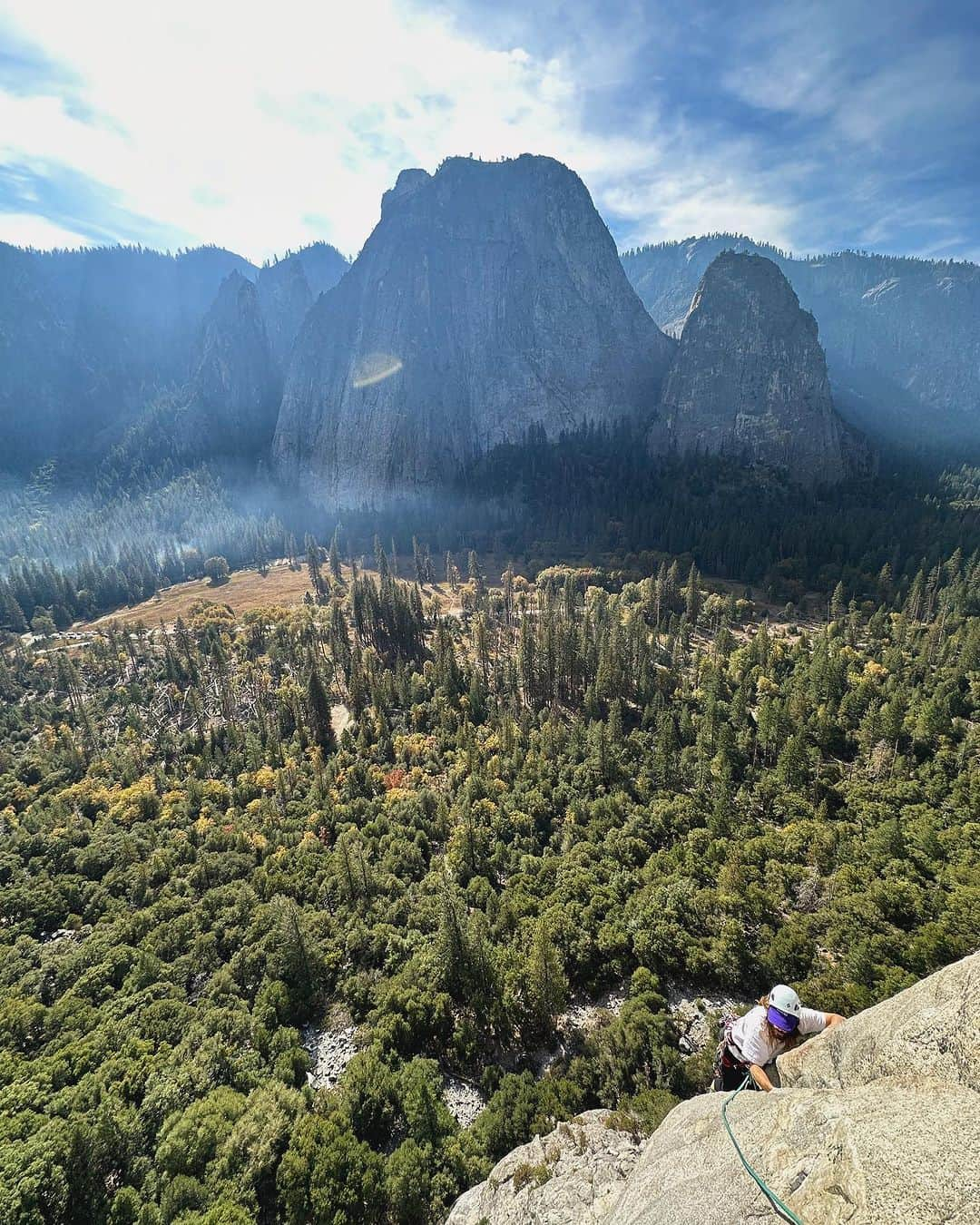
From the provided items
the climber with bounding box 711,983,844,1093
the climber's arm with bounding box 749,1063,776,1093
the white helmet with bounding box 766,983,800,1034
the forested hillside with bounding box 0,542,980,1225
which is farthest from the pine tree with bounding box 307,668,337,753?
the white helmet with bounding box 766,983,800,1034

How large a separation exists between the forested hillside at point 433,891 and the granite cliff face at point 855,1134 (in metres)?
18.6

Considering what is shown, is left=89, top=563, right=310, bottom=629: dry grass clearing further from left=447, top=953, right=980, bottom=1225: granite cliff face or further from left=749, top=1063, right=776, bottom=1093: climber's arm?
left=447, top=953, right=980, bottom=1225: granite cliff face

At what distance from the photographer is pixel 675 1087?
27.7 m

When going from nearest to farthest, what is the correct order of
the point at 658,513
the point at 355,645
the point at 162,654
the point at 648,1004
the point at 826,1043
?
1. the point at 826,1043
2. the point at 648,1004
3. the point at 355,645
4. the point at 162,654
5. the point at 658,513

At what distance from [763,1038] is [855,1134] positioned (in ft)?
19.2

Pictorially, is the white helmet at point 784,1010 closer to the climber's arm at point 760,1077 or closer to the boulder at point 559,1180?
the climber's arm at point 760,1077

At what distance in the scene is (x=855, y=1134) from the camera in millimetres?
7230

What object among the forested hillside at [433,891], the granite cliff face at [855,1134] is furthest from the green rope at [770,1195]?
the forested hillside at [433,891]

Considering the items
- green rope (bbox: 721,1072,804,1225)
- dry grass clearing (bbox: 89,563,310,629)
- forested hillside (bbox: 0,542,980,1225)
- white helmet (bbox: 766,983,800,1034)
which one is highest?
green rope (bbox: 721,1072,804,1225)

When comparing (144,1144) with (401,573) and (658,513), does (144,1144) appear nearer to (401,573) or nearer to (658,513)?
(401,573)

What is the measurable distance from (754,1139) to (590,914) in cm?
3326

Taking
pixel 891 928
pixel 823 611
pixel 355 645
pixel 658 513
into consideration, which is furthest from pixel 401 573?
pixel 891 928

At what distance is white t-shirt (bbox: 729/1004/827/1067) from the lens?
39.4 feet

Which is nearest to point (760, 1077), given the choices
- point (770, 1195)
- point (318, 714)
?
point (770, 1195)
